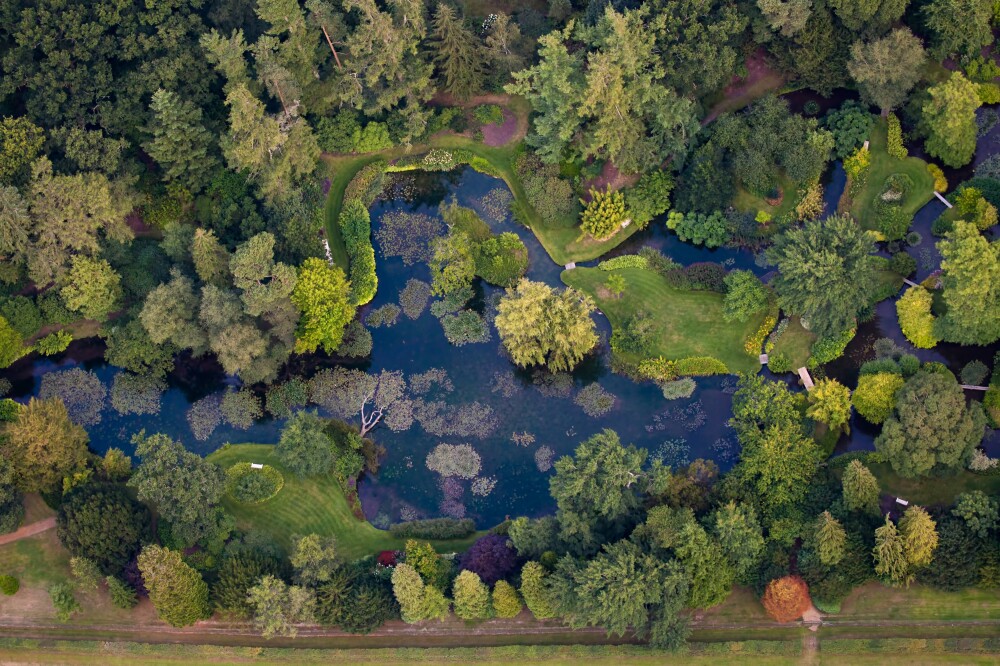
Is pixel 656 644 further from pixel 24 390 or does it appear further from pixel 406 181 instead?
pixel 24 390

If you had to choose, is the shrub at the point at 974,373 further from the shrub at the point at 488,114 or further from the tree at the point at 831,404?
the shrub at the point at 488,114

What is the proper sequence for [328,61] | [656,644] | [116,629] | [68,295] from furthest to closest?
[328,61]
[68,295]
[116,629]
[656,644]

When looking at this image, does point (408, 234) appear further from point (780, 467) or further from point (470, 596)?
point (780, 467)

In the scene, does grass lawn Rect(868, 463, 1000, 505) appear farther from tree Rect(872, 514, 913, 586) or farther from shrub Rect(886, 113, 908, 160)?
shrub Rect(886, 113, 908, 160)

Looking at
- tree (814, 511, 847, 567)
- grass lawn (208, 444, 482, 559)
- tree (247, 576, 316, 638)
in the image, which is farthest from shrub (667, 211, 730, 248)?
tree (247, 576, 316, 638)

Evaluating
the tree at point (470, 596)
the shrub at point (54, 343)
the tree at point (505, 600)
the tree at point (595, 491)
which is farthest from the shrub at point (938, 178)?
the shrub at point (54, 343)

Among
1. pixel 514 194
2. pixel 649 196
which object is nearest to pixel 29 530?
pixel 514 194

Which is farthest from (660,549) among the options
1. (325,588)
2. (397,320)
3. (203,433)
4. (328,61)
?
(328,61)
